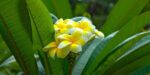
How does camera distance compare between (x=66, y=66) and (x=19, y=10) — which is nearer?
(x=19, y=10)

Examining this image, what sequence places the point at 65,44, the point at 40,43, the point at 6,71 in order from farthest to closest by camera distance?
the point at 6,71 → the point at 40,43 → the point at 65,44

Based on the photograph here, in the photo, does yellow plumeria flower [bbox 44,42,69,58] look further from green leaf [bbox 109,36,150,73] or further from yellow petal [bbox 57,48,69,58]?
green leaf [bbox 109,36,150,73]

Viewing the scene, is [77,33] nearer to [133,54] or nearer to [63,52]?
[63,52]

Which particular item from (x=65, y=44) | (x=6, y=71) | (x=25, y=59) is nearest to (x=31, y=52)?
(x=25, y=59)

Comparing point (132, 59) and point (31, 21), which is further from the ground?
point (31, 21)

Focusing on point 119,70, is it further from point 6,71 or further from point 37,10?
point 6,71
